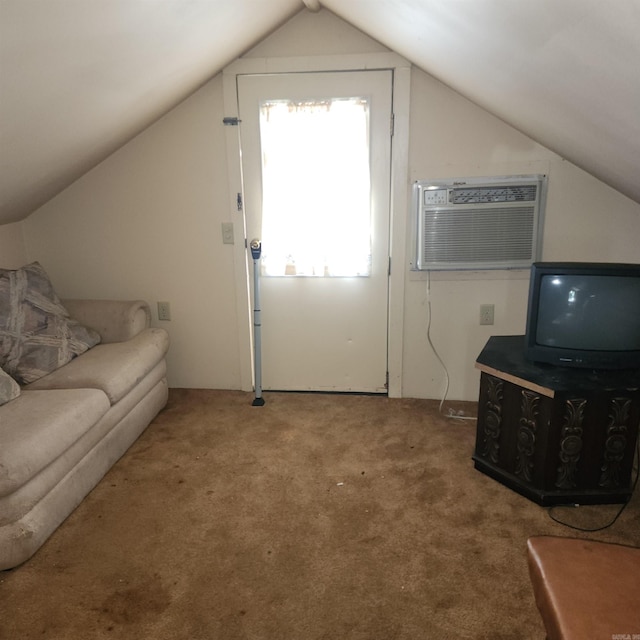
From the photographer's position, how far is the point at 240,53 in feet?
8.85

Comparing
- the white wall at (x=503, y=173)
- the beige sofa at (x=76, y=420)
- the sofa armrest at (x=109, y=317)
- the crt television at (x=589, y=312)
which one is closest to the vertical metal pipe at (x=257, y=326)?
the beige sofa at (x=76, y=420)

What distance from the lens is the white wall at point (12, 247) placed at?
3.00 meters

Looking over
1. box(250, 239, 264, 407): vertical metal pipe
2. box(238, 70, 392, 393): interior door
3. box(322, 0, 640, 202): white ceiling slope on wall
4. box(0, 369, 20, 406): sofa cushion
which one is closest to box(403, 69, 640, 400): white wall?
box(322, 0, 640, 202): white ceiling slope on wall

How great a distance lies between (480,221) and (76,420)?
221 centimetres

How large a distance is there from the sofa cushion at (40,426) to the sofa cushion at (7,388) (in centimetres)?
3

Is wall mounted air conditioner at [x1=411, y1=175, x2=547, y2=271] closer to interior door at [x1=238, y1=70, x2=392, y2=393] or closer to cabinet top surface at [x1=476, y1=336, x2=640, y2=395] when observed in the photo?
→ interior door at [x1=238, y1=70, x2=392, y2=393]

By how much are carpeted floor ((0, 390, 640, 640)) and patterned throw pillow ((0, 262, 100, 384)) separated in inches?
24.2

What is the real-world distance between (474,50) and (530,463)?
1648 mm

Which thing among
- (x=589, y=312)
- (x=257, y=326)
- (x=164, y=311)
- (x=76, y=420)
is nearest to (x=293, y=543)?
(x=76, y=420)

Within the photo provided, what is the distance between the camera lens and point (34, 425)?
1.91m

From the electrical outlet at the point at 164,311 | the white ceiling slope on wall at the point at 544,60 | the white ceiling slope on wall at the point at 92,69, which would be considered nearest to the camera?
the white ceiling slope on wall at the point at 544,60

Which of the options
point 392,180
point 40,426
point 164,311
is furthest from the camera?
point 164,311

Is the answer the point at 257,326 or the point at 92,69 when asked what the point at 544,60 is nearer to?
the point at 92,69

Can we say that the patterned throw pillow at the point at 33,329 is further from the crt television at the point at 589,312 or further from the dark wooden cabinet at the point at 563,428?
the crt television at the point at 589,312
